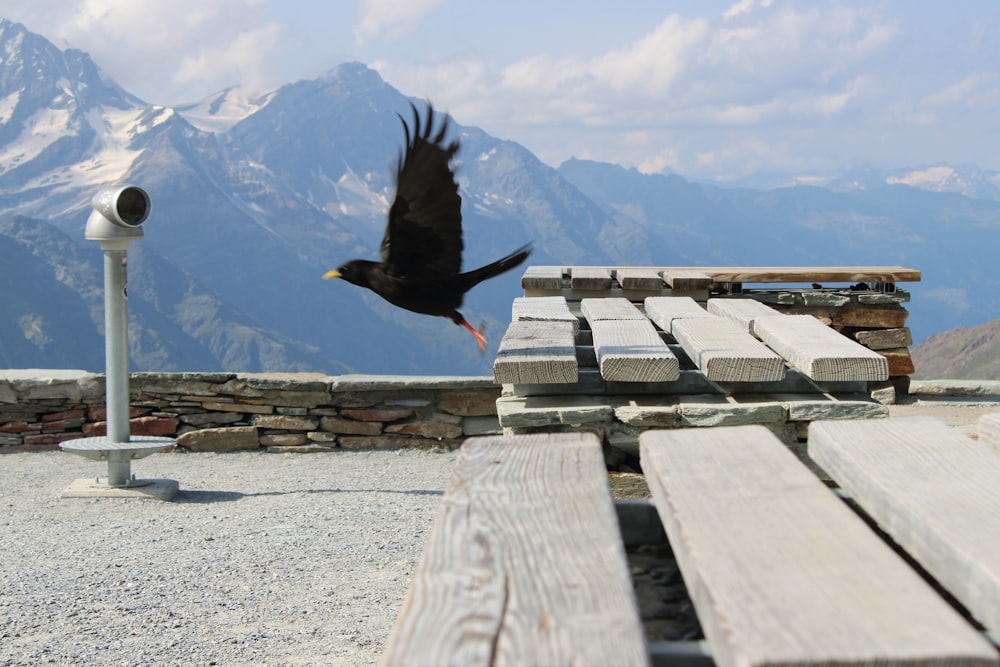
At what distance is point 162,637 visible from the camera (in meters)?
3.32

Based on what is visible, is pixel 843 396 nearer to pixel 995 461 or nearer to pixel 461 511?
pixel 995 461

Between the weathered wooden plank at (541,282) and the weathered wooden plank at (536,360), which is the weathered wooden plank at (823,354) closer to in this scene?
the weathered wooden plank at (536,360)

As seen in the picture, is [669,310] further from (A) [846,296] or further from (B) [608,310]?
(A) [846,296]

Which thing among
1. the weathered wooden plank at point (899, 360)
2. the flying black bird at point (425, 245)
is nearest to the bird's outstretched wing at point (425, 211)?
the flying black bird at point (425, 245)

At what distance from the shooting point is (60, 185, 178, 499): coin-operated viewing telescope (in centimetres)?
576

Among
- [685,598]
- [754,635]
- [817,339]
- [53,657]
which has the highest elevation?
[817,339]

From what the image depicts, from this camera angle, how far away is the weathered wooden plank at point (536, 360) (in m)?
2.51

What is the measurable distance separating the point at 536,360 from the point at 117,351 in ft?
13.2

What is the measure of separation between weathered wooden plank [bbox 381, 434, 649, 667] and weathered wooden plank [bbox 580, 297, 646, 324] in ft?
6.41

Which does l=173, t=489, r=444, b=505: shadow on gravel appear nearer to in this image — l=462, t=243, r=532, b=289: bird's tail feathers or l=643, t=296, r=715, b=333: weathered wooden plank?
l=462, t=243, r=532, b=289: bird's tail feathers

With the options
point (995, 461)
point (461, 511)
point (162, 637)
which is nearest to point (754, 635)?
point (461, 511)

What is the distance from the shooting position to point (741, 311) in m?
3.68

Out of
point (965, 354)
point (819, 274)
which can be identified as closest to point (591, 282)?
point (819, 274)

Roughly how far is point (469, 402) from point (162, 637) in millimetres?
3856
